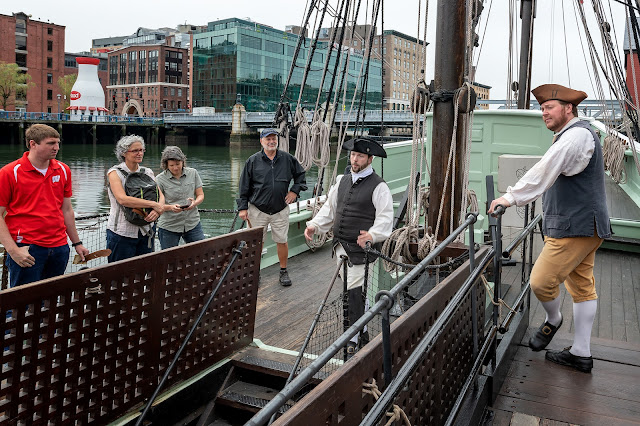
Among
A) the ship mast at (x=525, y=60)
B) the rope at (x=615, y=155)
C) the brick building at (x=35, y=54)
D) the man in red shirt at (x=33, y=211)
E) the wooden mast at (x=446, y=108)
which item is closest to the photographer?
the man in red shirt at (x=33, y=211)

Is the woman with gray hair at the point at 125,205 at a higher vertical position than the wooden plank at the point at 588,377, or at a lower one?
higher

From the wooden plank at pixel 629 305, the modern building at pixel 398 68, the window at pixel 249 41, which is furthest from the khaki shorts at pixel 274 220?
the modern building at pixel 398 68

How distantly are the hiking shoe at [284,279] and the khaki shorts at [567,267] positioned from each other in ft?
10.6

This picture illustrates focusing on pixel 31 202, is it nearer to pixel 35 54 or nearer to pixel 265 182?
pixel 265 182

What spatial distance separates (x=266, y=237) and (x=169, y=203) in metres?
2.03

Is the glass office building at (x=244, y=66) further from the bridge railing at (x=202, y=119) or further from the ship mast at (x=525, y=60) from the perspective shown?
the ship mast at (x=525, y=60)

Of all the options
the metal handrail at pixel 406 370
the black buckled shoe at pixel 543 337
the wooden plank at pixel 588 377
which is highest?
the metal handrail at pixel 406 370

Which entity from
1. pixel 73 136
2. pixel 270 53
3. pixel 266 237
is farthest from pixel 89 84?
pixel 266 237

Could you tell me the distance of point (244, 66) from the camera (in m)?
73.8

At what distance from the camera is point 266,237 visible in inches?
289

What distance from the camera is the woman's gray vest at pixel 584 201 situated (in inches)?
130

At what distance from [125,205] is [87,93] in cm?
7827

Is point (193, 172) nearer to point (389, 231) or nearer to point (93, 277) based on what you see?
point (389, 231)

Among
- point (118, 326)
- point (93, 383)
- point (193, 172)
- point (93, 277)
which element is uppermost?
point (193, 172)
